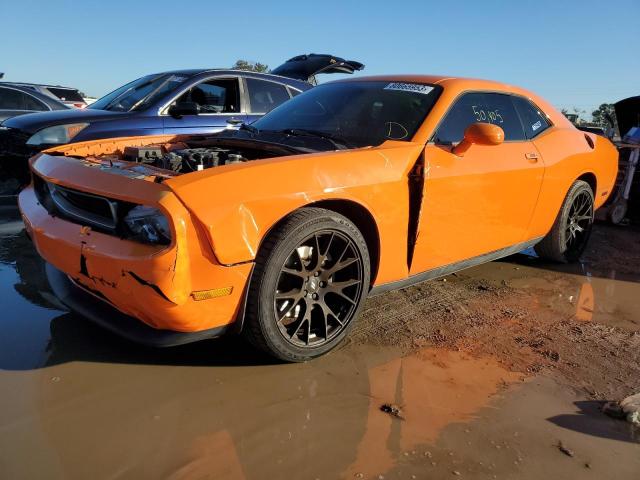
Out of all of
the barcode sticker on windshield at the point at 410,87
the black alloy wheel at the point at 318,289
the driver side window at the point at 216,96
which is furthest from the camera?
the driver side window at the point at 216,96

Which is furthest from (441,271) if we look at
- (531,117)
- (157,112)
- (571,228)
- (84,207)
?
(157,112)

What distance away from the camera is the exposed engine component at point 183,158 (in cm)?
294

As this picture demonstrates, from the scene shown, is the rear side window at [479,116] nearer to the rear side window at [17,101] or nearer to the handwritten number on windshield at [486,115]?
the handwritten number on windshield at [486,115]

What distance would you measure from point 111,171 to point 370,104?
5.80 ft

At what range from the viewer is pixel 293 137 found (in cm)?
343

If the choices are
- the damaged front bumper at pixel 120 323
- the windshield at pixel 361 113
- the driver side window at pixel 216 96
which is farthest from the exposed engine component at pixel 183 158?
the driver side window at pixel 216 96

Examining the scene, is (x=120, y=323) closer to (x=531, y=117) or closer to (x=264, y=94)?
(x=531, y=117)

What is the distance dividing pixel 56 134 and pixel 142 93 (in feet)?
3.37

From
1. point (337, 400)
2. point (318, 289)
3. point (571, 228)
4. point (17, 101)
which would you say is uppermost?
point (17, 101)

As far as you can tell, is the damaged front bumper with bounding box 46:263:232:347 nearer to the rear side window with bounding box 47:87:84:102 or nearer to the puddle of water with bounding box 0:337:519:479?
the puddle of water with bounding box 0:337:519:479

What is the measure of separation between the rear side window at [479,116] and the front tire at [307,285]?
1.04 m

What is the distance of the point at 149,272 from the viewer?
7.07 feet

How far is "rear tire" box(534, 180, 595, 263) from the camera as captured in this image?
450 cm

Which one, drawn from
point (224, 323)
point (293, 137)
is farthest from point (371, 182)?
point (224, 323)
